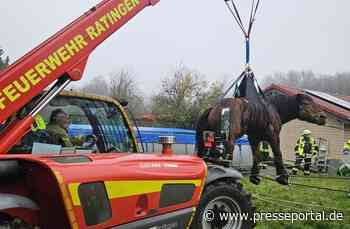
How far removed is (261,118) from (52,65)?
385 centimetres

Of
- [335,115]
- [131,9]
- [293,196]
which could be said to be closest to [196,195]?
[131,9]

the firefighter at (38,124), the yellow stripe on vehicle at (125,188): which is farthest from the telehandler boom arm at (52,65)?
the yellow stripe on vehicle at (125,188)

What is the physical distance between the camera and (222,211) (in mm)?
5098

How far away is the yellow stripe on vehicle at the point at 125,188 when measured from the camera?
3094mm

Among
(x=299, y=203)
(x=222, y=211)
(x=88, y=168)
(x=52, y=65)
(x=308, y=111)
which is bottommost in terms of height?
(x=299, y=203)

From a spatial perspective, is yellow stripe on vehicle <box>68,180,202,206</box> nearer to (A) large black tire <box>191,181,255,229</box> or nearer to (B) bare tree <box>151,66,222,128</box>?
(A) large black tire <box>191,181,255,229</box>

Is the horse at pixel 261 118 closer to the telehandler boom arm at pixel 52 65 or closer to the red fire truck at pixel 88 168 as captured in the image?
the red fire truck at pixel 88 168

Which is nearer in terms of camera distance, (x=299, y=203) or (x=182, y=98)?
(x=299, y=203)

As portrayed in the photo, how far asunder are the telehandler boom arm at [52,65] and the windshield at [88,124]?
1.32 feet

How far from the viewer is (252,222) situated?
207 inches

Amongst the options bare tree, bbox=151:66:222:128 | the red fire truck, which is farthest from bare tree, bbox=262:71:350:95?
the red fire truck

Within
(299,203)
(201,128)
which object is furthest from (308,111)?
(299,203)

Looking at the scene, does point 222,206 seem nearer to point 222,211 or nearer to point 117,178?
point 222,211

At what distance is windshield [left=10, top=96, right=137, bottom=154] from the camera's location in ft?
14.9
